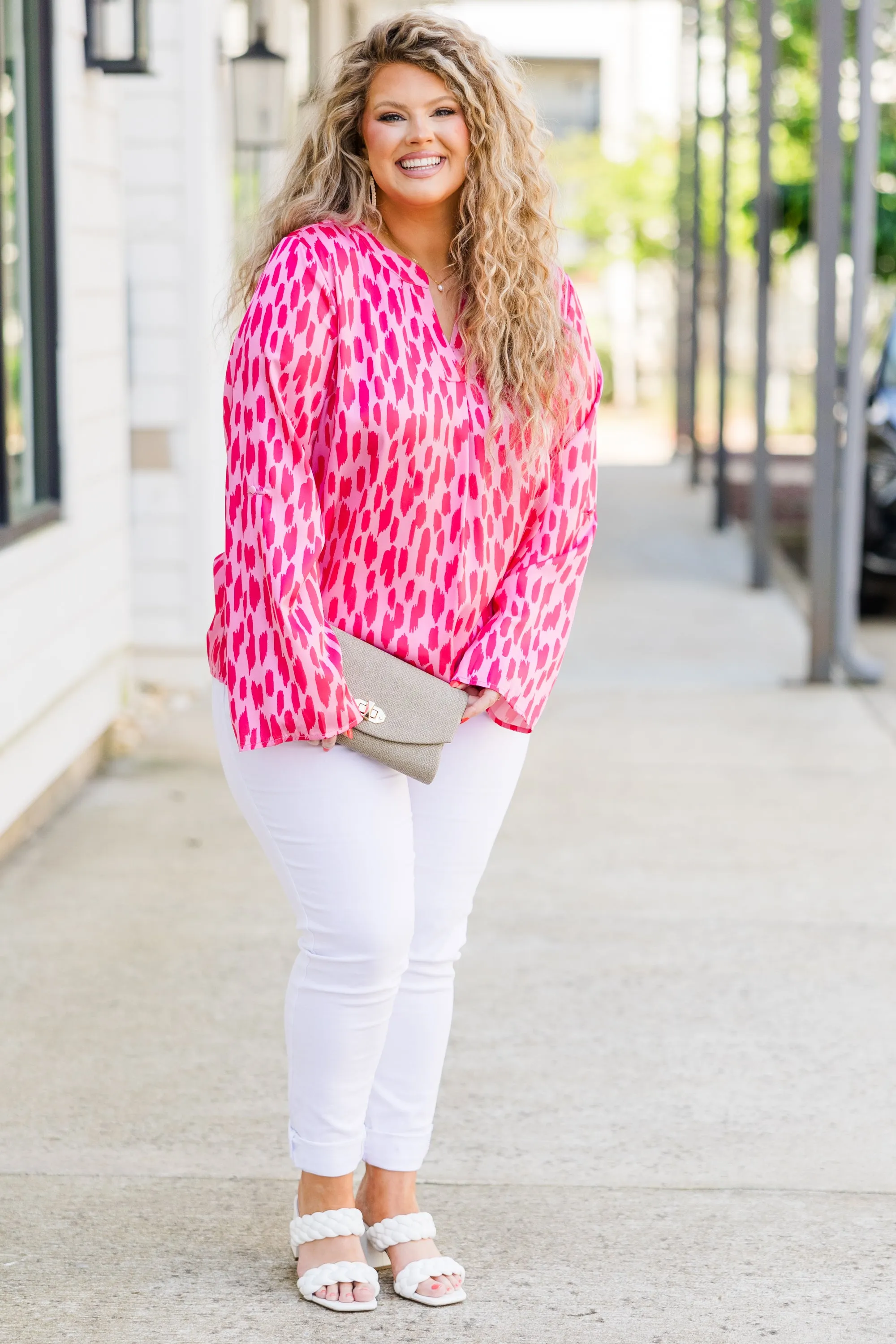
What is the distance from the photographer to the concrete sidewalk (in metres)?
2.82

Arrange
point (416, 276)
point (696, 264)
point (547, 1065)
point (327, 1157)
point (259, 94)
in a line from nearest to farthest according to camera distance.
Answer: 1. point (416, 276)
2. point (327, 1157)
3. point (547, 1065)
4. point (259, 94)
5. point (696, 264)

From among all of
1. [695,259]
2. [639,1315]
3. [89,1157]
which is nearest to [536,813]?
[89,1157]

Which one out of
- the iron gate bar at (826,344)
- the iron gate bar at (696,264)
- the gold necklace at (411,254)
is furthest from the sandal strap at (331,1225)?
the iron gate bar at (696,264)

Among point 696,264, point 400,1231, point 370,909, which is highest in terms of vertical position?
point 696,264

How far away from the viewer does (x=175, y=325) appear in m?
7.46

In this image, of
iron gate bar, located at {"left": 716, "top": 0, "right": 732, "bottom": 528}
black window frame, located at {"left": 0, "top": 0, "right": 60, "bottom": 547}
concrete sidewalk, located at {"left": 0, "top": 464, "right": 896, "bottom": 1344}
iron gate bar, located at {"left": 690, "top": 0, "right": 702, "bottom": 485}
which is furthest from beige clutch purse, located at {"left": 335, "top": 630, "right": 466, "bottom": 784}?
iron gate bar, located at {"left": 690, "top": 0, "right": 702, "bottom": 485}

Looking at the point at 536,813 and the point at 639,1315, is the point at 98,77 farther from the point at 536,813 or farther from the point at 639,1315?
the point at 639,1315

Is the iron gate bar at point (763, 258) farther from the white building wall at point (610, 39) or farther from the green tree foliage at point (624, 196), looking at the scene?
the white building wall at point (610, 39)

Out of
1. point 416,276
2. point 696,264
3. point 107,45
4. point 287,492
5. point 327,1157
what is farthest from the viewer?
point 696,264

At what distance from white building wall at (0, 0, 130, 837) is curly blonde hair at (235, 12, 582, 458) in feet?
8.52

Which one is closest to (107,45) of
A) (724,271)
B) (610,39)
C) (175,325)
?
(175,325)

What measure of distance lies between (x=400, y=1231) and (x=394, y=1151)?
122 millimetres

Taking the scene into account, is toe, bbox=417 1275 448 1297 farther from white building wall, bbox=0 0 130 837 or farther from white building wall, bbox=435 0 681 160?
white building wall, bbox=435 0 681 160

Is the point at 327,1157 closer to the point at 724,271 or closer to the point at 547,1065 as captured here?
the point at 547,1065
